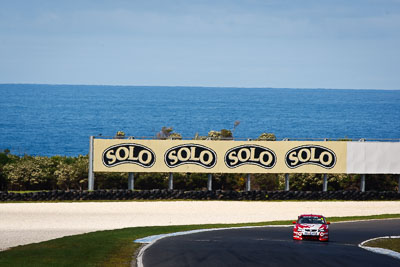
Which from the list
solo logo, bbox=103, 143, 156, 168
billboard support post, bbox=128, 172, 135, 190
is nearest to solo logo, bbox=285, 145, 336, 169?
solo logo, bbox=103, 143, 156, 168

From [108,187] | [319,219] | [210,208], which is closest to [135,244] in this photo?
[319,219]

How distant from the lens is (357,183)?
60719 millimetres

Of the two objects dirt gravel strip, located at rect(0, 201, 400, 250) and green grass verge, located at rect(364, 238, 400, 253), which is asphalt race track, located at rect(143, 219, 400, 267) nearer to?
green grass verge, located at rect(364, 238, 400, 253)

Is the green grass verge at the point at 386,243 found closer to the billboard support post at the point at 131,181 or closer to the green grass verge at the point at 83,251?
the green grass verge at the point at 83,251

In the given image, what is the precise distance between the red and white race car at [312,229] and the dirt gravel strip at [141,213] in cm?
1079

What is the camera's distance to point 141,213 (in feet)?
149

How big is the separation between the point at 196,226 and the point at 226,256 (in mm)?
14997

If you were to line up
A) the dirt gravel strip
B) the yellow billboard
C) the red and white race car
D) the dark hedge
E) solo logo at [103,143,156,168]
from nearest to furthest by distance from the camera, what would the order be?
the red and white race car < the dirt gravel strip < the dark hedge < solo logo at [103,143,156,168] < the yellow billboard

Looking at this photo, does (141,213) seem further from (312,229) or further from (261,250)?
(261,250)

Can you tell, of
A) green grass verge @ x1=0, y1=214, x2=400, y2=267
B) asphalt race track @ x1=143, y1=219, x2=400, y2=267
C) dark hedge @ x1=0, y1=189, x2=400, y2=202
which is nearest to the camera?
asphalt race track @ x1=143, y1=219, x2=400, y2=267

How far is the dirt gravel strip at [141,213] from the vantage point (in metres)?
36.9

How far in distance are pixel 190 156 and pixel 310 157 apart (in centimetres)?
1069

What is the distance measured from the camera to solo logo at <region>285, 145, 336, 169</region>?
54.6 m

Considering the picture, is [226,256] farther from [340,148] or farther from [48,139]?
[48,139]
